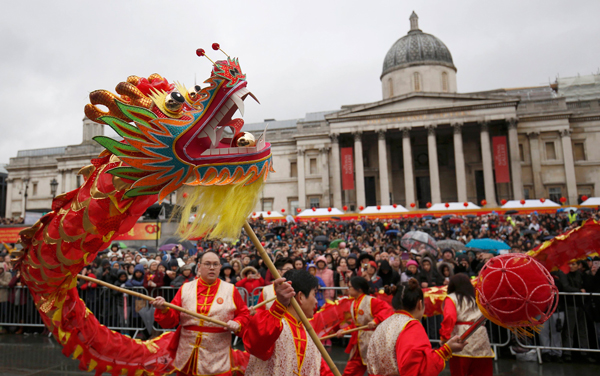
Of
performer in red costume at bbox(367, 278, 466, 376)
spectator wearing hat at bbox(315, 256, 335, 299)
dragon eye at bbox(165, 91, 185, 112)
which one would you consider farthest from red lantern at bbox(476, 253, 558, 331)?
spectator wearing hat at bbox(315, 256, 335, 299)

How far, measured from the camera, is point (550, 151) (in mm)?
39844

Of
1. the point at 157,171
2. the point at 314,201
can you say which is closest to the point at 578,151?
the point at 314,201

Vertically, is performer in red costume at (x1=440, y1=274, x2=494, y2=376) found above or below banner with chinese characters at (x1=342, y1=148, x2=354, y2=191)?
below

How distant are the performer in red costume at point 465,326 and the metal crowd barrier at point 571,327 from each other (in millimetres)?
3189

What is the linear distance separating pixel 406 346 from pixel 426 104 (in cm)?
3889

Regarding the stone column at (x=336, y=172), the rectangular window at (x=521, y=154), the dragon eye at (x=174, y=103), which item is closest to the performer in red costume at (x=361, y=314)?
the dragon eye at (x=174, y=103)

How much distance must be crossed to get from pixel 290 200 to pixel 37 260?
43.0m

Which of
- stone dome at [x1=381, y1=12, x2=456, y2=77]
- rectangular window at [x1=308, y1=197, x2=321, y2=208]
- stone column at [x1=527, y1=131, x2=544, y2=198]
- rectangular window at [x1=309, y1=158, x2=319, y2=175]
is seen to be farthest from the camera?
rectangular window at [x1=309, y1=158, x2=319, y2=175]

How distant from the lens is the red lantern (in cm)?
275

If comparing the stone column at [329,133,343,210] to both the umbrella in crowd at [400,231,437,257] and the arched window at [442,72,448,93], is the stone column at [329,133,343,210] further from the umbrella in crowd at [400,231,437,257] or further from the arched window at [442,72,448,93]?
the umbrella in crowd at [400,231,437,257]

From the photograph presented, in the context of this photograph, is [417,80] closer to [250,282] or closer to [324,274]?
[324,274]

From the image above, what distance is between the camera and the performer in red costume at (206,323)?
12.9 feet

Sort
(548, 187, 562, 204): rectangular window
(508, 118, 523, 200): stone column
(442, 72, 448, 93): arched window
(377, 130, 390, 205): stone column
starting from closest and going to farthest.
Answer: (508, 118, 523, 200): stone column → (548, 187, 562, 204): rectangular window → (377, 130, 390, 205): stone column → (442, 72, 448, 93): arched window

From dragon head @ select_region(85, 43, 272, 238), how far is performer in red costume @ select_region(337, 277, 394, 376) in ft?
7.98
